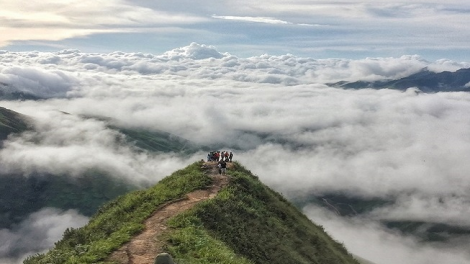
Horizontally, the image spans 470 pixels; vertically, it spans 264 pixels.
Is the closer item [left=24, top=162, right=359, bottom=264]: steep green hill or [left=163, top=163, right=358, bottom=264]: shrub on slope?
[left=24, top=162, right=359, bottom=264]: steep green hill

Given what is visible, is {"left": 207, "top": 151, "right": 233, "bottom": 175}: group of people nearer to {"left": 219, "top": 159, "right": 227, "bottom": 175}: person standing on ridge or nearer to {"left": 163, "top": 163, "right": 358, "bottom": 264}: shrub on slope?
{"left": 219, "top": 159, "right": 227, "bottom": 175}: person standing on ridge

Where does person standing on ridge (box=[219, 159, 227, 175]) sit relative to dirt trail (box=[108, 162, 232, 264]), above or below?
above

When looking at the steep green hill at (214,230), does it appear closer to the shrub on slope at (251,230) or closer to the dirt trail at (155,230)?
the shrub on slope at (251,230)

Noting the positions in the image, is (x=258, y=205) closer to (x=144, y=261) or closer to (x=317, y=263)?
(x=317, y=263)

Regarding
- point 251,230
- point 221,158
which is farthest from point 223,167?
point 251,230

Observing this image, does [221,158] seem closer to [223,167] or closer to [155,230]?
[223,167]

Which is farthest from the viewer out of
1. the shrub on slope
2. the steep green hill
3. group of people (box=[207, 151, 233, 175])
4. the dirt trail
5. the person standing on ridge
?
group of people (box=[207, 151, 233, 175])

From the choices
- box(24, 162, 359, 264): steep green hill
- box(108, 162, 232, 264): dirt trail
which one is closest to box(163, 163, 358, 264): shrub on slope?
box(24, 162, 359, 264): steep green hill

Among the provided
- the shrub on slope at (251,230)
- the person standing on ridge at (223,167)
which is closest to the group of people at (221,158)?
the person standing on ridge at (223,167)
